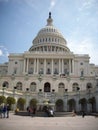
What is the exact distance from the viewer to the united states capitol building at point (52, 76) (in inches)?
2625

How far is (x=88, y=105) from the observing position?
2527 inches

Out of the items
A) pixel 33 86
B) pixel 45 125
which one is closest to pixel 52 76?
pixel 33 86

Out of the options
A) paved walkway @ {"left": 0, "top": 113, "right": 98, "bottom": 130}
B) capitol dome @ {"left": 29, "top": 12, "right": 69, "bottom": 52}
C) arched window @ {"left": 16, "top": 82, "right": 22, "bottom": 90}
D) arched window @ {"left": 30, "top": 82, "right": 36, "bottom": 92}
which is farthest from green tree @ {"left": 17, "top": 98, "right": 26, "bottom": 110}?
capitol dome @ {"left": 29, "top": 12, "right": 69, "bottom": 52}

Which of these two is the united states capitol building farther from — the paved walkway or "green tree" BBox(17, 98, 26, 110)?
the paved walkway

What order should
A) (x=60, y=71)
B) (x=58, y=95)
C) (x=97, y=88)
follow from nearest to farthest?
(x=97, y=88) → (x=58, y=95) → (x=60, y=71)

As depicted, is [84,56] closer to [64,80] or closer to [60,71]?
[60,71]

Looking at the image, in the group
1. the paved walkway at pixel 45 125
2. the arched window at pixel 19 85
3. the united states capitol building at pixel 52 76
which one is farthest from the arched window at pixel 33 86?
the paved walkway at pixel 45 125

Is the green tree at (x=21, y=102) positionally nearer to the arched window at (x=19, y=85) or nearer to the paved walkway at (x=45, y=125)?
the arched window at (x=19, y=85)

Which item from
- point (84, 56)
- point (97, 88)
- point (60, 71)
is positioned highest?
point (84, 56)

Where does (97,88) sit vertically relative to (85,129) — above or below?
above

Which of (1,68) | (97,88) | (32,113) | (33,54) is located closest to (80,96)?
(97,88)

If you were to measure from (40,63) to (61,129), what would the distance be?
309 ft

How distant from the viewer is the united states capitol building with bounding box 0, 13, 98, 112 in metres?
66.7

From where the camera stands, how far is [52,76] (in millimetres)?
83688
